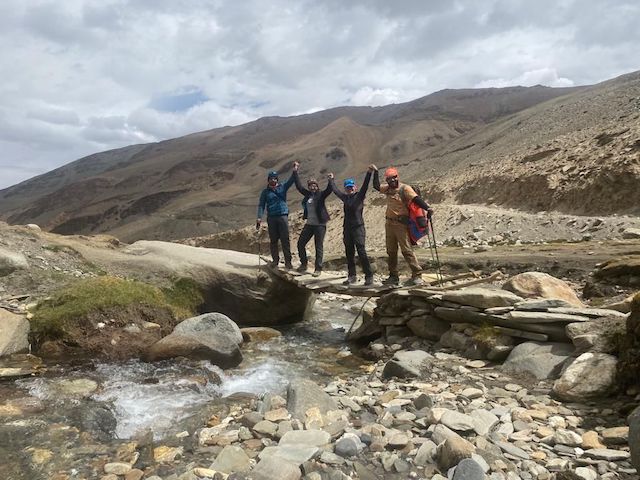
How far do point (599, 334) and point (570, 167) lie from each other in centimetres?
2634

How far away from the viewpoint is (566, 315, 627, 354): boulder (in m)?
6.33

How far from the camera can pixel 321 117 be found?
6644 inches

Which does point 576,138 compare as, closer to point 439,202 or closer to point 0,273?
point 439,202

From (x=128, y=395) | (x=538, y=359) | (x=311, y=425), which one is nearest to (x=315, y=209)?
(x=128, y=395)

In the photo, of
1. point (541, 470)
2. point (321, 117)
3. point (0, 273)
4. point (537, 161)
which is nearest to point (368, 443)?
point (541, 470)

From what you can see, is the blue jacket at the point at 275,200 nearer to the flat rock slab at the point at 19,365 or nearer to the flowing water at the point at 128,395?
the flowing water at the point at 128,395

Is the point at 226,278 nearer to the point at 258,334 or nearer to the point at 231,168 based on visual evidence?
the point at 258,334

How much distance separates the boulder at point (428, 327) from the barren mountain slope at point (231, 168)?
53.7 meters

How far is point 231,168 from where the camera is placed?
10206 centimetres

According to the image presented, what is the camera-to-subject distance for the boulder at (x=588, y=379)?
232 inches

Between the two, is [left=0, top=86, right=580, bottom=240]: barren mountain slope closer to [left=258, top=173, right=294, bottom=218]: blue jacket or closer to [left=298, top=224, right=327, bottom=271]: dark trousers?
[left=258, top=173, right=294, bottom=218]: blue jacket

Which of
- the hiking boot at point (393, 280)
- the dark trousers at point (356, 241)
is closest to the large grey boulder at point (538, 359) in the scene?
the hiking boot at point (393, 280)

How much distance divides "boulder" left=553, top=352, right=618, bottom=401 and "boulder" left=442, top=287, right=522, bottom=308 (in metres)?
2.47

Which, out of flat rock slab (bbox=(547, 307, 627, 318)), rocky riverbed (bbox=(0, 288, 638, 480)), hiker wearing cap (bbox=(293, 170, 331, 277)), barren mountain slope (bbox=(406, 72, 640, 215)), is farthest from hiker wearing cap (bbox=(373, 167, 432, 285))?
barren mountain slope (bbox=(406, 72, 640, 215))
